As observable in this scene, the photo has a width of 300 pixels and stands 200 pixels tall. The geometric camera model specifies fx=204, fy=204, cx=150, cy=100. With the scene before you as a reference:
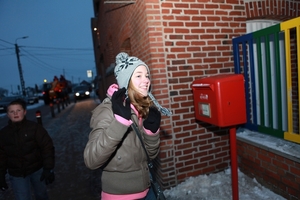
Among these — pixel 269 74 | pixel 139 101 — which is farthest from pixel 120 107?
pixel 269 74

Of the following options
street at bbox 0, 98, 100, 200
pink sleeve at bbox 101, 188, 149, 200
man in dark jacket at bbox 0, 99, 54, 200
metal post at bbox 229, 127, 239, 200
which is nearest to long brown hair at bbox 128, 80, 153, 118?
pink sleeve at bbox 101, 188, 149, 200

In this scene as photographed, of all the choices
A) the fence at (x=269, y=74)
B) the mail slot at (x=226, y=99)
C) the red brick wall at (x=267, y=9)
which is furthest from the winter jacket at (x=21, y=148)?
the red brick wall at (x=267, y=9)

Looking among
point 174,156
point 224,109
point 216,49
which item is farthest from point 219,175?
point 216,49

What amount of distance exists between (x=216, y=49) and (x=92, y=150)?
8.49 feet

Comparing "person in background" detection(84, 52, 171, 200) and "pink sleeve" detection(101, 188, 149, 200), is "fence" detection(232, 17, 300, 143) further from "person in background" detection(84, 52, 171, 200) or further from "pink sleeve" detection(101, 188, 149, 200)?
"pink sleeve" detection(101, 188, 149, 200)

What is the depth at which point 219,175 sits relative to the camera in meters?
3.27

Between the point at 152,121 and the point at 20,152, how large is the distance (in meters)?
1.93

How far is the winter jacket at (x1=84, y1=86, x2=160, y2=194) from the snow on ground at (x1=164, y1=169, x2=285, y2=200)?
149 centimetres

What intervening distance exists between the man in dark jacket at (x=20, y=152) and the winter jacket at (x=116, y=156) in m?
1.49

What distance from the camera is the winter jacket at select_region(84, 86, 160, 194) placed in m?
1.39

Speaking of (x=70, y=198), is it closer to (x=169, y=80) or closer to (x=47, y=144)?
(x=47, y=144)

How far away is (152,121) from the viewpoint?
1686 millimetres

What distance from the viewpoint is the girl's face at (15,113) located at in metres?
2.55

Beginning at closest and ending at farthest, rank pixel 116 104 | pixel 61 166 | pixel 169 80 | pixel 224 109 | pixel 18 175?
pixel 116 104, pixel 224 109, pixel 18 175, pixel 169 80, pixel 61 166
